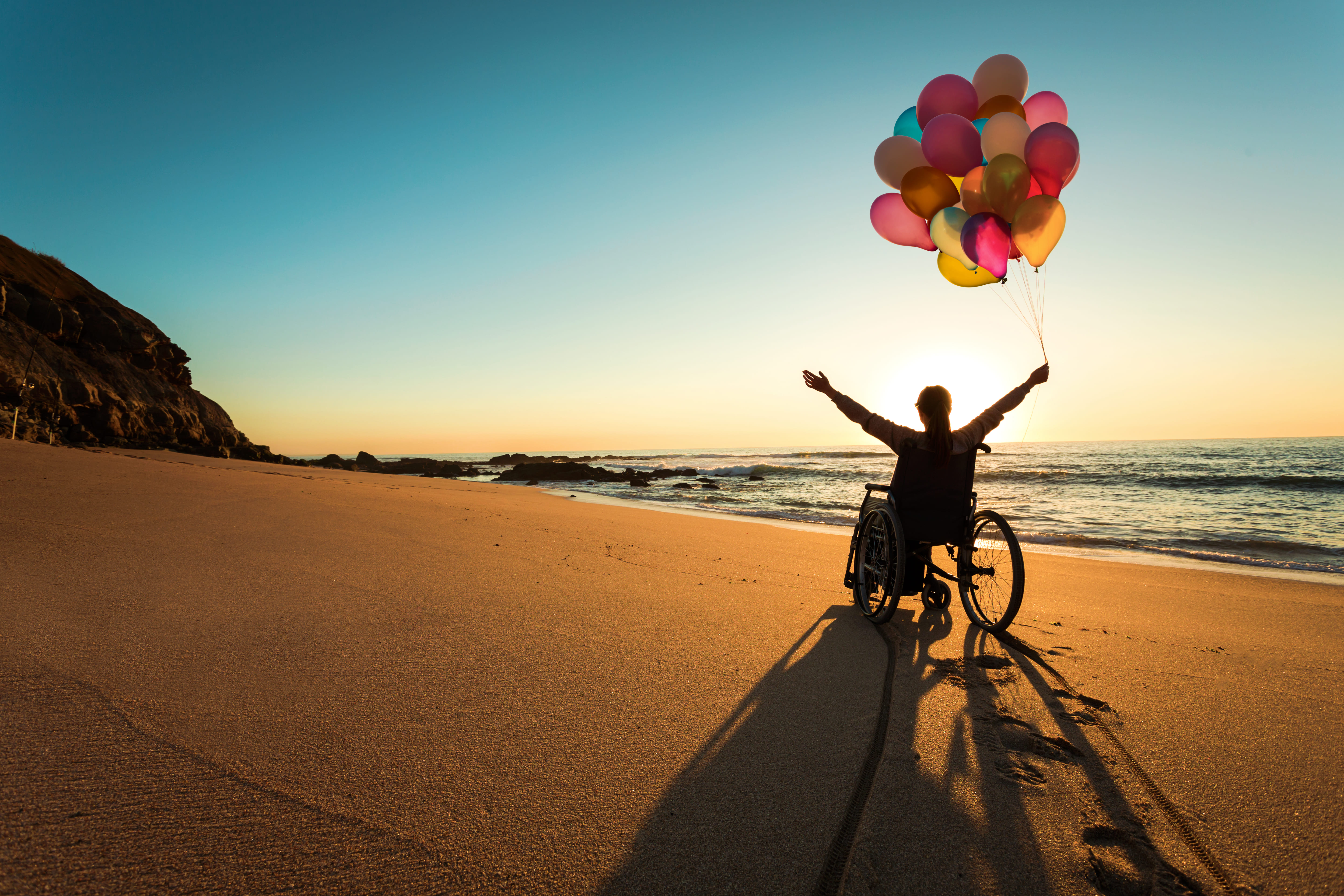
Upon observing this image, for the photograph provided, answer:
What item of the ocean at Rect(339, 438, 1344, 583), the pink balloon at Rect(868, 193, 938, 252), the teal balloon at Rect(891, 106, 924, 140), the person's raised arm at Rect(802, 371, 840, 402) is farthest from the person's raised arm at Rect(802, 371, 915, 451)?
the ocean at Rect(339, 438, 1344, 583)

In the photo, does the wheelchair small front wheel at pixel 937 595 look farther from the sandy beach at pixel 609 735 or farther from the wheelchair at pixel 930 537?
the sandy beach at pixel 609 735

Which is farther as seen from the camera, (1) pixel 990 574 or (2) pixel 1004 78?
(2) pixel 1004 78

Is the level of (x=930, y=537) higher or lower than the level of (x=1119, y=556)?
higher

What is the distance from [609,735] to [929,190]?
184 inches

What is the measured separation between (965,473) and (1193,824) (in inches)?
90.7

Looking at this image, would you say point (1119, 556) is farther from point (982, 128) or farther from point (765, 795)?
point (765, 795)

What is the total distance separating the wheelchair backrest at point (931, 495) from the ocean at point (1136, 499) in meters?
5.93

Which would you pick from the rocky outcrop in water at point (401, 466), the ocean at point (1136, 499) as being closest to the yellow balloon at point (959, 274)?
the ocean at point (1136, 499)

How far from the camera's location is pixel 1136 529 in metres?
10.1

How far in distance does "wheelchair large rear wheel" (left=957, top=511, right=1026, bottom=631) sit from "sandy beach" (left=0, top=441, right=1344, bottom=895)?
8.0 inches

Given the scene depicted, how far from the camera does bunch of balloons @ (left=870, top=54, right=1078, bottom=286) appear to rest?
4109 mm

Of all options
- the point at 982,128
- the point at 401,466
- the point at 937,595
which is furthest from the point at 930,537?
the point at 401,466

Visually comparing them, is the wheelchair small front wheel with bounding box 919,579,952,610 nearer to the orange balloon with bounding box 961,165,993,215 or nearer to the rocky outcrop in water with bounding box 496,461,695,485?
the orange balloon with bounding box 961,165,993,215

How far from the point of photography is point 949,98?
471 centimetres
